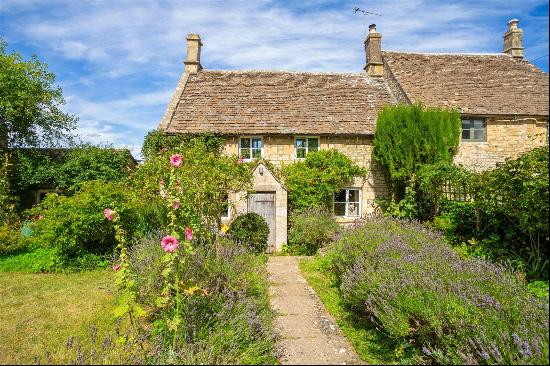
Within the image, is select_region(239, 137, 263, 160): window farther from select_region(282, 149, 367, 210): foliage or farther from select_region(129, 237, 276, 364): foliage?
select_region(129, 237, 276, 364): foliage

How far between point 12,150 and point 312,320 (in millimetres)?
20412

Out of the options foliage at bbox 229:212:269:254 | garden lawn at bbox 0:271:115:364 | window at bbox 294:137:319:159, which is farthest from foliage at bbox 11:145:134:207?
garden lawn at bbox 0:271:115:364

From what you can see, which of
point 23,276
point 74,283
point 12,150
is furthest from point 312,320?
point 12,150

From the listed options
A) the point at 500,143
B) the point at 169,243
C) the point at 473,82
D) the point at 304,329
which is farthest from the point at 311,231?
the point at 473,82

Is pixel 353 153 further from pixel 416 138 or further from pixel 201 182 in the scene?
pixel 201 182

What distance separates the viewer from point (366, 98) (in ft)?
58.3

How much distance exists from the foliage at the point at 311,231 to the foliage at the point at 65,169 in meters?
9.59

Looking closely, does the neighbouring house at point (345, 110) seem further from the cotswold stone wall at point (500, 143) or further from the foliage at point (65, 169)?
the foliage at point (65, 169)

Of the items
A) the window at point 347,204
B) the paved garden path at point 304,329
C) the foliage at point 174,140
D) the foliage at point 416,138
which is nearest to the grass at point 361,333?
the paved garden path at point 304,329

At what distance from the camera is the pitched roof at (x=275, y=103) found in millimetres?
15773

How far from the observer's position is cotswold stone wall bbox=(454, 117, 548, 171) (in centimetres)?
1622

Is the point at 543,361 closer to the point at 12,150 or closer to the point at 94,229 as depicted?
the point at 94,229

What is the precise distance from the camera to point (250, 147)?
1575 cm

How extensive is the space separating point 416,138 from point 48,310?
12743 mm
